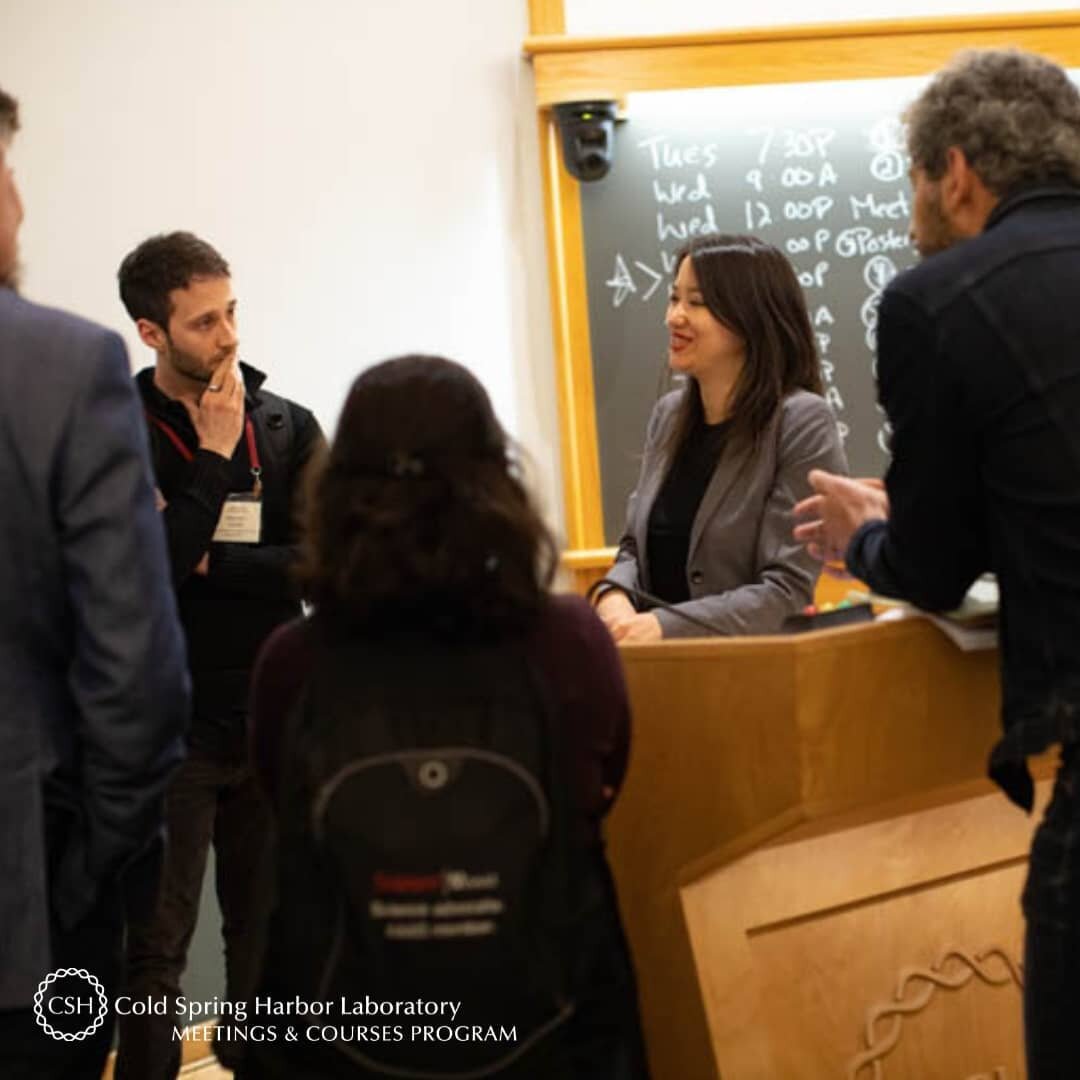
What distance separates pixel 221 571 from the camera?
2709mm

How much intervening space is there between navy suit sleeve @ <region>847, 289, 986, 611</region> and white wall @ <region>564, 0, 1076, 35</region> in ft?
8.50

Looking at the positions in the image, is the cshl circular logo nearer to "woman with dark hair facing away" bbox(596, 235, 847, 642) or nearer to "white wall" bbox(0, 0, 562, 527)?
"woman with dark hair facing away" bbox(596, 235, 847, 642)

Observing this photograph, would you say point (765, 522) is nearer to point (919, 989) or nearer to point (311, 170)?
point (919, 989)

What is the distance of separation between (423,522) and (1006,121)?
0.82 meters

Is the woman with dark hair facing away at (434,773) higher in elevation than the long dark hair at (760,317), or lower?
lower

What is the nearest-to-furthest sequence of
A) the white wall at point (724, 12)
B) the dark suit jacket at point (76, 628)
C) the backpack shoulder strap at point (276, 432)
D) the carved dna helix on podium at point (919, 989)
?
the dark suit jacket at point (76, 628), the carved dna helix on podium at point (919, 989), the backpack shoulder strap at point (276, 432), the white wall at point (724, 12)

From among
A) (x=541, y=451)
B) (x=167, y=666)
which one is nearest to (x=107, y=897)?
(x=167, y=666)

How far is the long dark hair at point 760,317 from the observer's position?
8.86ft

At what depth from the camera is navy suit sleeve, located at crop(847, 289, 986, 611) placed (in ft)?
5.62

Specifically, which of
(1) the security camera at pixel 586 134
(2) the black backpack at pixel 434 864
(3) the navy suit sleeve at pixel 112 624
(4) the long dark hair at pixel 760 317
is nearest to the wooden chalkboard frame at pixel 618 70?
(1) the security camera at pixel 586 134

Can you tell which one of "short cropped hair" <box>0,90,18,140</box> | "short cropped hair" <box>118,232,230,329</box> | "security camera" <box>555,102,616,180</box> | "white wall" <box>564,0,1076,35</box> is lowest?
"short cropped hair" <box>118,232,230,329</box>

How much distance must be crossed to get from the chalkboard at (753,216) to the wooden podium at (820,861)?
6.99ft

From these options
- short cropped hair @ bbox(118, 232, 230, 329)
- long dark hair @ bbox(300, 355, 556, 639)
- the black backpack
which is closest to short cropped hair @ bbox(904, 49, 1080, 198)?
long dark hair @ bbox(300, 355, 556, 639)

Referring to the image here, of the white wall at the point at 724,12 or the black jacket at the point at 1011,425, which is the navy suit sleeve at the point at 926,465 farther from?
the white wall at the point at 724,12
